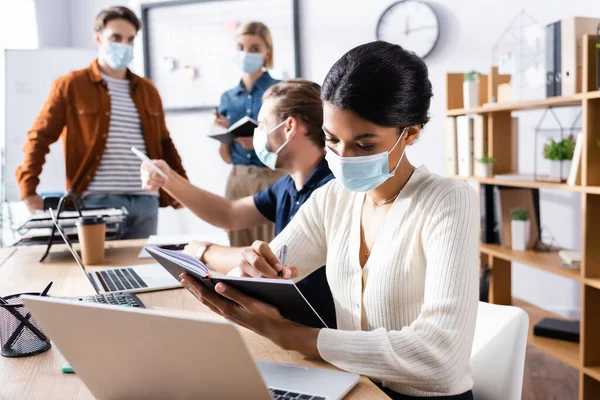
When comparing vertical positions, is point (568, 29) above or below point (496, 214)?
above

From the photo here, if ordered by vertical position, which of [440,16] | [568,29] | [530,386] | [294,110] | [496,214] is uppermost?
[440,16]

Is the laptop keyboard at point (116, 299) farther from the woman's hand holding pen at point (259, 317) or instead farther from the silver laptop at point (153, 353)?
the silver laptop at point (153, 353)

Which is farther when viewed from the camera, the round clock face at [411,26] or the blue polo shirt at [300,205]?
the round clock face at [411,26]

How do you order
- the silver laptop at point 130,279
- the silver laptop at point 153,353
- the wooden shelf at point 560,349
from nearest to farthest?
the silver laptop at point 153,353
the silver laptop at point 130,279
the wooden shelf at point 560,349

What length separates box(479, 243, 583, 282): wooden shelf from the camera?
89.2 inches

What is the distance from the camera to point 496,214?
109 inches

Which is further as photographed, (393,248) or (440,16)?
(440,16)

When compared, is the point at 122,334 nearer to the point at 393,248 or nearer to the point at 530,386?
the point at 393,248

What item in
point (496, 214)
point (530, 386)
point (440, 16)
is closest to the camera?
point (530, 386)

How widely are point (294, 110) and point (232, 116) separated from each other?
1508 mm

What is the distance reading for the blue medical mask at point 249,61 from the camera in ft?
10.1

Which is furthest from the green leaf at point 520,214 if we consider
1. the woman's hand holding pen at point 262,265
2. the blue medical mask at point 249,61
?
the woman's hand holding pen at point 262,265

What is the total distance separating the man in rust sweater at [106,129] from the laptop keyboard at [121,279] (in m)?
1.01

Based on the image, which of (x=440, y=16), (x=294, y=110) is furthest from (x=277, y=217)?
(x=440, y=16)
